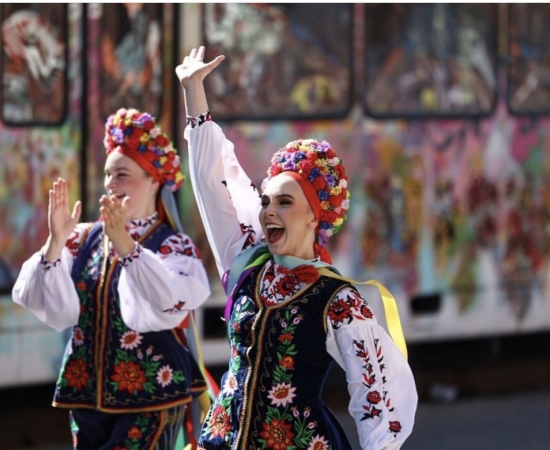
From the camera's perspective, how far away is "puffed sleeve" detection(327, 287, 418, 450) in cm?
409

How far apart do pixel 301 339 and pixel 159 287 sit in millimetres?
944

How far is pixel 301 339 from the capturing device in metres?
4.22

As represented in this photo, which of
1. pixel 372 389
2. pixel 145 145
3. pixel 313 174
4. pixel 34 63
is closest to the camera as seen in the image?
pixel 372 389

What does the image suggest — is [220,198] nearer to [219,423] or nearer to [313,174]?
[313,174]

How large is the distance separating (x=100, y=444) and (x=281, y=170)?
141cm

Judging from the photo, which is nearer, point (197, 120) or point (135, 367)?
point (197, 120)

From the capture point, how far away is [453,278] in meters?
9.77

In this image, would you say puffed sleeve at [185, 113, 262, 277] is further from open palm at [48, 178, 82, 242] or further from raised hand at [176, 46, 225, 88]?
open palm at [48, 178, 82, 242]

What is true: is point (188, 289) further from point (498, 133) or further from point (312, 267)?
point (498, 133)

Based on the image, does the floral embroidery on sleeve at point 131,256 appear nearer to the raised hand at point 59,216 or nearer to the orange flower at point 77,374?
the raised hand at point 59,216

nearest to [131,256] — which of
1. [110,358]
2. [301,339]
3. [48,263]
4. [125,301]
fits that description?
[125,301]

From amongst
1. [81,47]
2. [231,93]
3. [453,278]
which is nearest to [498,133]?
[453,278]

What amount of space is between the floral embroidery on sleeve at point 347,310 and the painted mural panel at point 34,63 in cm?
398

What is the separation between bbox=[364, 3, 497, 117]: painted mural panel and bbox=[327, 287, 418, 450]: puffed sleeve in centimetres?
528
